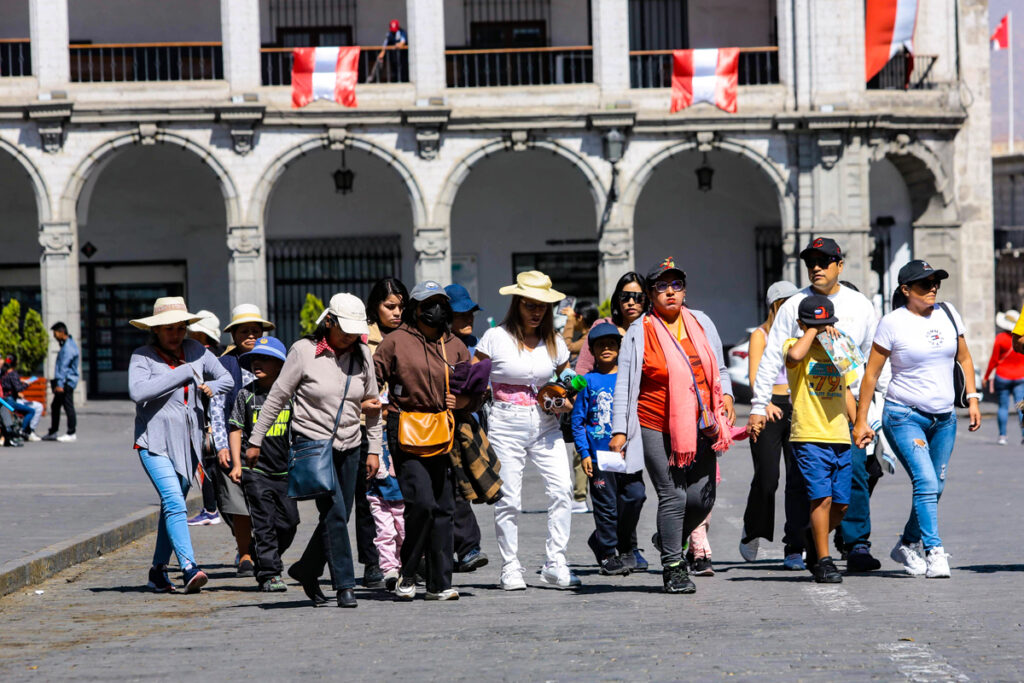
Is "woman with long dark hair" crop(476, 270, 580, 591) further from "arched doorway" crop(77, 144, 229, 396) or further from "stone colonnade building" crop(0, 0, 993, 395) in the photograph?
"arched doorway" crop(77, 144, 229, 396)

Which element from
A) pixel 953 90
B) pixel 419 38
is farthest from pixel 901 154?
pixel 419 38

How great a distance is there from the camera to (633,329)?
8.58 metres

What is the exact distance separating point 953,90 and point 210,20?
45.8 feet

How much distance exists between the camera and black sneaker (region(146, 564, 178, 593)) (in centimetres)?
920

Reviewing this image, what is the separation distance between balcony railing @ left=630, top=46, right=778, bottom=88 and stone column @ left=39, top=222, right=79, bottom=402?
10.4 meters

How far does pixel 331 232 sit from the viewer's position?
105ft

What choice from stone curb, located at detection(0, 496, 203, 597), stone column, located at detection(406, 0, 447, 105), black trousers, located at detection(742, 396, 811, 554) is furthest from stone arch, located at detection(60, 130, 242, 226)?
black trousers, located at detection(742, 396, 811, 554)

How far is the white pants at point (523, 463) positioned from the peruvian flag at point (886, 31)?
834 inches

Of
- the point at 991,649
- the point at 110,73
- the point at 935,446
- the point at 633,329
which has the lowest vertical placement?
the point at 991,649

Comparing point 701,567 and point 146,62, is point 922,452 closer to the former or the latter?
point 701,567

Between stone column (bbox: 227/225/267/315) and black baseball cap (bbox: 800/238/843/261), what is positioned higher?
stone column (bbox: 227/225/267/315)

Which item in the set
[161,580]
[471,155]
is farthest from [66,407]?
[161,580]

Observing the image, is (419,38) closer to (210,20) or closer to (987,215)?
(210,20)

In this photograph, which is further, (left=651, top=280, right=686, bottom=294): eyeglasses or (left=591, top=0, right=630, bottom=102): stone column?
(left=591, top=0, right=630, bottom=102): stone column
